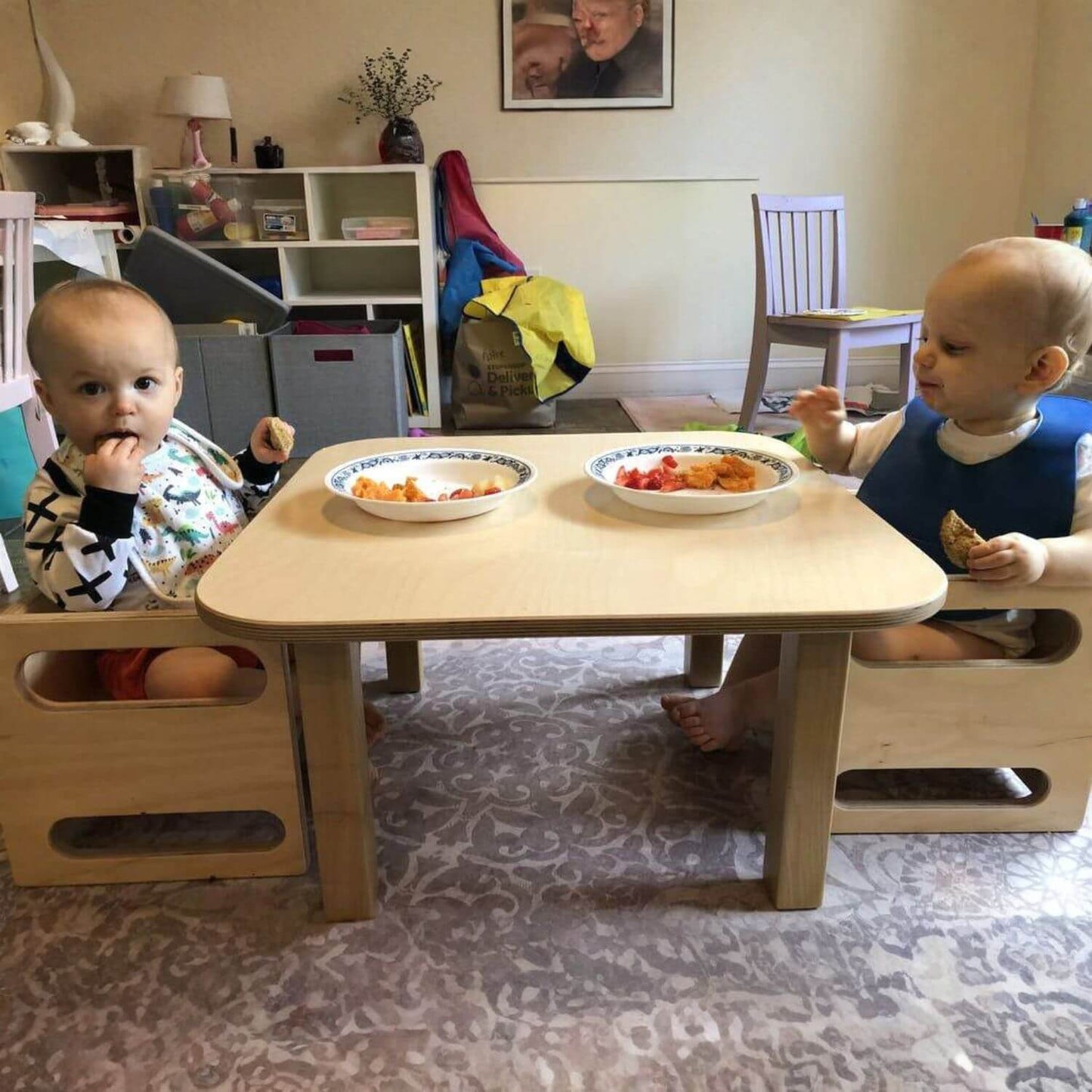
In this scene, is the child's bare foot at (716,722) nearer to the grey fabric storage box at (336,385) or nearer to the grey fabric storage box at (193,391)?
the grey fabric storage box at (336,385)

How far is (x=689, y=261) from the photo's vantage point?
342 centimetres

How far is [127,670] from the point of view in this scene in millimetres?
976

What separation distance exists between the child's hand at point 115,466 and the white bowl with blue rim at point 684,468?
0.47 metres

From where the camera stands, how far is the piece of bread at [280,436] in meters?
1.16

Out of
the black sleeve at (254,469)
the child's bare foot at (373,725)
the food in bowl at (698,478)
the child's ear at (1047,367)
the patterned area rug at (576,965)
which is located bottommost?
the patterned area rug at (576,965)

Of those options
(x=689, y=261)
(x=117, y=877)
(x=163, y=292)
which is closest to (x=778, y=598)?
(x=117, y=877)

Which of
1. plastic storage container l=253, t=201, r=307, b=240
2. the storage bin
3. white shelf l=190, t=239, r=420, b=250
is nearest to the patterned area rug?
the storage bin

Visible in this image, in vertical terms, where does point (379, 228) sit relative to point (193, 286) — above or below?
above

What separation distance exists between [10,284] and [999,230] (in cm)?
336

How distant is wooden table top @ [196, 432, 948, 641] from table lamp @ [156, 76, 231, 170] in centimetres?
243

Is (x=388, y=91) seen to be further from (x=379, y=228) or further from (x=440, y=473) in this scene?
(x=440, y=473)

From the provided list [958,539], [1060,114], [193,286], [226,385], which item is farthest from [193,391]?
[1060,114]

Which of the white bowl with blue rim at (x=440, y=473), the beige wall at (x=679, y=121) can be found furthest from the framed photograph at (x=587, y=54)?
the white bowl with blue rim at (x=440, y=473)

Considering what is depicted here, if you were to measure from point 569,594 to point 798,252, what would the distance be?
2.49m
